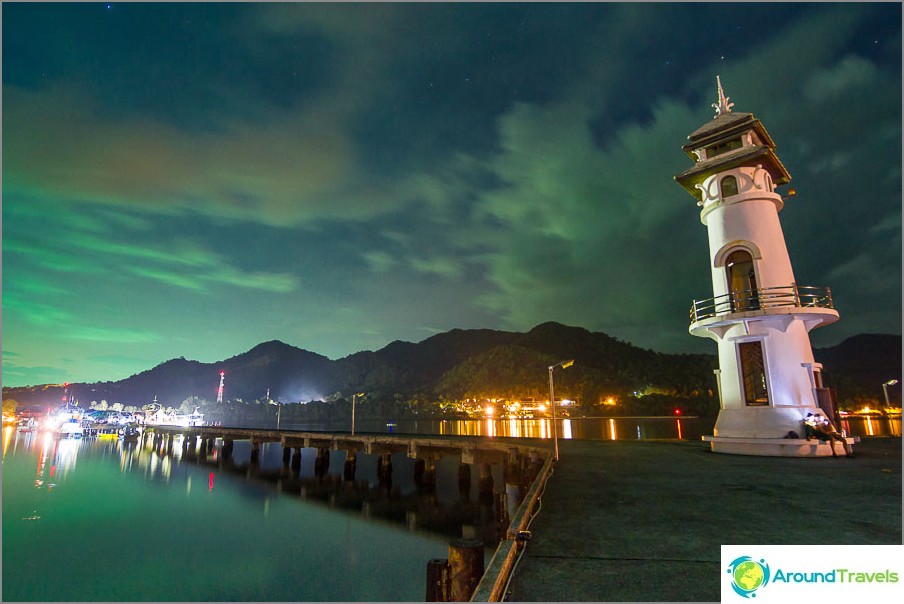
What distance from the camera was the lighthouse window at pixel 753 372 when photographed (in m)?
18.2

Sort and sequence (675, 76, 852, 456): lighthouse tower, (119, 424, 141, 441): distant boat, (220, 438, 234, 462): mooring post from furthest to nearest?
1. (119, 424, 141, 441): distant boat
2. (220, 438, 234, 462): mooring post
3. (675, 76, 852, 456): lighthouse tower

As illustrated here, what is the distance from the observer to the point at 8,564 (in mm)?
20062

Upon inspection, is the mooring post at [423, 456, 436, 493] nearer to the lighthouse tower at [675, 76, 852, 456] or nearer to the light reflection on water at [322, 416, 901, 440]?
the light reflection on water at [322, 416, 901, 440]

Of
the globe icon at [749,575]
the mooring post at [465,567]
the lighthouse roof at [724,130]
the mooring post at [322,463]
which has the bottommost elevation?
the mooring post at [322,463]

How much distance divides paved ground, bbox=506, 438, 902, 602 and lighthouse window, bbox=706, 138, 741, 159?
1356 centimetres

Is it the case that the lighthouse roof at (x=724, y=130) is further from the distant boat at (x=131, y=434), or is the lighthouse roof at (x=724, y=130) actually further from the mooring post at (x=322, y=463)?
the distant boat at (x=131, y=434)

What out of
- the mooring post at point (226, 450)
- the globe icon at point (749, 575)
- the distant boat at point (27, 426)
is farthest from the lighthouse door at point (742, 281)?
the distant boat at point (27, 426)

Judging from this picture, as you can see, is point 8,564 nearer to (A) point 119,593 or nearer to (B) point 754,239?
(A) point 119,593

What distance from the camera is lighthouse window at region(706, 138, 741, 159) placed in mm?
19812

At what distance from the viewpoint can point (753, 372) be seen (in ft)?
61.6

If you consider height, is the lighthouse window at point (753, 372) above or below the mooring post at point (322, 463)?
above

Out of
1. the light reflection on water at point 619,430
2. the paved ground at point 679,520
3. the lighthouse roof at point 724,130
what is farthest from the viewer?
the light reflection on water at point 619,430

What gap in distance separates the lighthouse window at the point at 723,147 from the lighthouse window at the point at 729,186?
1.41 meters

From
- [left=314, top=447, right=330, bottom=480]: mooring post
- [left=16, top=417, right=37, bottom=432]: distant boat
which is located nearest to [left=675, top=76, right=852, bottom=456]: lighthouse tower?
[left=314, top=447, right=330, bottom=480]: mooring post
